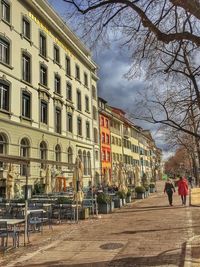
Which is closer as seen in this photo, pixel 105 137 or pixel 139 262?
pixel 139 262

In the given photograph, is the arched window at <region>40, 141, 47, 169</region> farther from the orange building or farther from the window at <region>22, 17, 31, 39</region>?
the orange building

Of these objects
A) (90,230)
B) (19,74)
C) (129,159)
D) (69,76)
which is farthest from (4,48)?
(129,159)

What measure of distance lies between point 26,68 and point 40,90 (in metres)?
2.51

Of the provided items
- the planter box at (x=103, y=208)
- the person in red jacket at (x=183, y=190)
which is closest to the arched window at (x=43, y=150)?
the person in red jacket at (x=183, y=190)

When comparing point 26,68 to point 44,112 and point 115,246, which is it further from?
point 115,246

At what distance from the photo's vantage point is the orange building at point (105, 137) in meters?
60.2

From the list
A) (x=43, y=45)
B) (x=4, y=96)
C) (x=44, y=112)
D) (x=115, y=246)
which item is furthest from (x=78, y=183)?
(x=43, y=45)

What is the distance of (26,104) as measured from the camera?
1245 inches

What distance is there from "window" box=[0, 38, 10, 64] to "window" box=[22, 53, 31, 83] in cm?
254

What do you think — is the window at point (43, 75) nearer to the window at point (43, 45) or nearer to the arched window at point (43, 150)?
the window at point (43, 45)

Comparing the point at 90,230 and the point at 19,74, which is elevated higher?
the point at 19,74

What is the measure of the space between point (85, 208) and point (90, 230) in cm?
433

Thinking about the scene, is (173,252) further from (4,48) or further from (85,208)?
(4,48)

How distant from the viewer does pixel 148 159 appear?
125m
